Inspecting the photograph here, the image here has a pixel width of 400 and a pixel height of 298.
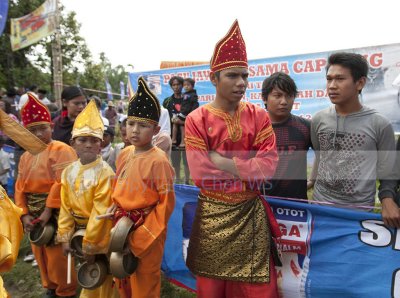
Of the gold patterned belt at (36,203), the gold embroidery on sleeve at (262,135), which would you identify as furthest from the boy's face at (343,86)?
the gold patterned belt at (36,203)

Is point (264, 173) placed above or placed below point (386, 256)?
above

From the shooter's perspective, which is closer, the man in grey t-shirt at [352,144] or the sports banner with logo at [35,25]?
the man in grey t-shirt at [352,144]

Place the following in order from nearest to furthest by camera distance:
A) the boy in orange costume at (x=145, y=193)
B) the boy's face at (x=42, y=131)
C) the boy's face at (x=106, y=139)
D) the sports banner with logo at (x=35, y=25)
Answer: the boy in orange costume at (x=145, y=193)
the boy's face at (x=42, y=131)
the boy's face at (x=106, y=139)
the sports banner with logo at (x=35, y=25)

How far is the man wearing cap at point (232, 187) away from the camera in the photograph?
2.05m

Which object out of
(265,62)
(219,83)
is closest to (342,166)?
(219,83)

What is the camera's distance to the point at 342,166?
218cm

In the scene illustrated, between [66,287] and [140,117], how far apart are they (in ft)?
6.02

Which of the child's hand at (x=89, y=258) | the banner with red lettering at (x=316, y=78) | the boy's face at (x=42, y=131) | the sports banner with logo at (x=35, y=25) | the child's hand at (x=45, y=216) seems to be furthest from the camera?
the sports banner with logo at (x=35, y=25)

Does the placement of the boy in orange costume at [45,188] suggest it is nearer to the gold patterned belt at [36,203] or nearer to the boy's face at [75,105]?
the gold patterned belt at [36,203]

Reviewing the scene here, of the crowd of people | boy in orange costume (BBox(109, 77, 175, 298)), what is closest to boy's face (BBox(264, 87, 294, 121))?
the crowd of people

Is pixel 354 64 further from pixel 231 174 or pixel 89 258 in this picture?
pixel 89 258

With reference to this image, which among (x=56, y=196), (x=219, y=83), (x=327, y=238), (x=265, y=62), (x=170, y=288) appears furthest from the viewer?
(x=265, y=62)

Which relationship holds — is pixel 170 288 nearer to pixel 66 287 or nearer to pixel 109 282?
pixel 109 282

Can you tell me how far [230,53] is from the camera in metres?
2.10
